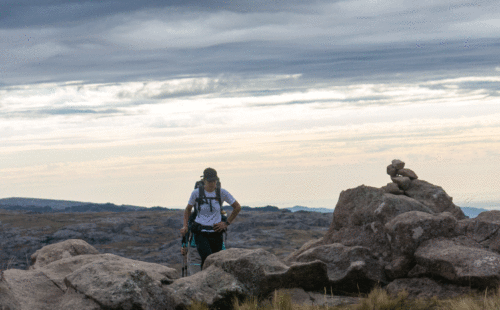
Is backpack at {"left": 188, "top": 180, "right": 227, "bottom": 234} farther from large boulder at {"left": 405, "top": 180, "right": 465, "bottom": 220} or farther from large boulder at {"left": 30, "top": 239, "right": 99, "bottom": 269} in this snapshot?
large boulder at {"left": 405, "top": 180, "right": 465, "bottom": 220}

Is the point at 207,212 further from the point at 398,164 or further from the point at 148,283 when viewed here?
the point at 398,164

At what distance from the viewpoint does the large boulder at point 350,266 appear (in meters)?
12.9

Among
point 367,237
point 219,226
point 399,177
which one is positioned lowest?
point 367,237

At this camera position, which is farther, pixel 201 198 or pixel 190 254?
pixel 190 254

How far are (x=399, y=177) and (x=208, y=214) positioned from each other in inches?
370

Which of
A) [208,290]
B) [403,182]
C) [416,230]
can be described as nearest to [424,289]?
[416,230]

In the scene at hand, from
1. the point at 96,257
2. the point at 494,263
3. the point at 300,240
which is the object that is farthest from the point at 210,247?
the point at 300,240

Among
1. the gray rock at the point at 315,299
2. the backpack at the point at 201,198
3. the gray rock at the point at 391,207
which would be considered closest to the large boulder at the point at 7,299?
the backpack at the point at 201,198

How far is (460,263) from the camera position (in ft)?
39.4

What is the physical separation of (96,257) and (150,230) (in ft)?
405

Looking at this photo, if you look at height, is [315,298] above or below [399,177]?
below

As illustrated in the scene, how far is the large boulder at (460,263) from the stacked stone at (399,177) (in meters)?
5.95

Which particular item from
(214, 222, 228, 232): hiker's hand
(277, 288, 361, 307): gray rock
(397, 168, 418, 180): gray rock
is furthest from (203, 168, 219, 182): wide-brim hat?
(397, 168, 418, 180): gray rock

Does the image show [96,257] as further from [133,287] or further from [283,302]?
[283,302]
